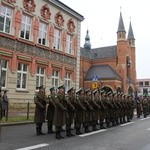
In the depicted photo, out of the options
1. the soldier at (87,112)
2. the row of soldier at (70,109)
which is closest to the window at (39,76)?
the row of soldier at (70,109)

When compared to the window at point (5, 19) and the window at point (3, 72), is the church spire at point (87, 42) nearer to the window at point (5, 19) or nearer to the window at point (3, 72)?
the window at point (5, 19)

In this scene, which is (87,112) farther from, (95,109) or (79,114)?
(95,109)

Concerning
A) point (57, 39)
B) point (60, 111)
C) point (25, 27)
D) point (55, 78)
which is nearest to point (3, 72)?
point (25, 27)

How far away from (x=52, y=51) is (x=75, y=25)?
189 inches

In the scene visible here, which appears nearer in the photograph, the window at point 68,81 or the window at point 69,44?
the window at point 68,81

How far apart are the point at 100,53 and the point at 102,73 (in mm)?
9643

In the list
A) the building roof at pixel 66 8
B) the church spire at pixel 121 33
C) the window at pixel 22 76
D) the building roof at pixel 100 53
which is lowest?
the window at pixel 22 76

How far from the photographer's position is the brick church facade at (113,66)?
179 feet

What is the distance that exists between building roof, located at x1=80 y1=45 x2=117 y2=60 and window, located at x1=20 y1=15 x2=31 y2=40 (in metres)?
40.4

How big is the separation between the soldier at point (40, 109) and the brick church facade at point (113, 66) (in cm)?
4275

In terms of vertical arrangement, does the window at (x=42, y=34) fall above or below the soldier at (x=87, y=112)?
above

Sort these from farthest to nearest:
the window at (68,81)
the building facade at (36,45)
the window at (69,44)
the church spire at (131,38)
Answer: the church spire at (131,38) < the window at (69,44) < the window at (68,81) < the building facade at (36,45)

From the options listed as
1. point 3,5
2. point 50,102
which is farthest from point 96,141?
point 3,5

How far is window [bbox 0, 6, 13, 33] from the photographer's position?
19359 mm
